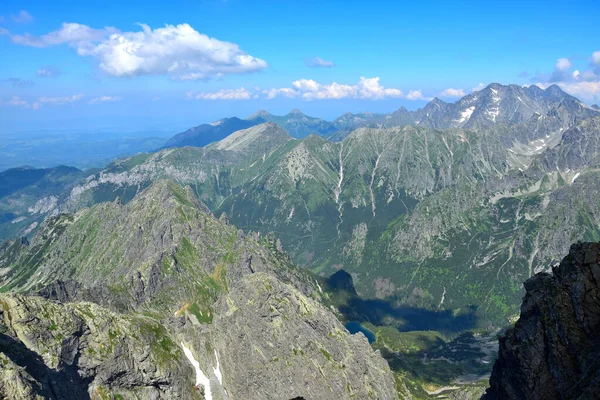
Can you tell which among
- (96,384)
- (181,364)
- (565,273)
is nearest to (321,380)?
(181,364)

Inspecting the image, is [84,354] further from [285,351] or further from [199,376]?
[285,351]

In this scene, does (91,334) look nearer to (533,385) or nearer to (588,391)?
(533,385)

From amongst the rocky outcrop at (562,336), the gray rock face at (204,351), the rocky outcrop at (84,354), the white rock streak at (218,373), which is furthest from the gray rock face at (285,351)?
the rocky outcrop at (562,336)

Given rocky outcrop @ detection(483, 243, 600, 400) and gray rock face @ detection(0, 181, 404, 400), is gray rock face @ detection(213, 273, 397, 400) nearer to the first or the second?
gray rock face @ detection(0, 181, 404, 400)

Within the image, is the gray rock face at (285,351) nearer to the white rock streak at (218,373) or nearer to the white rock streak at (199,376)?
the white rock streak at (218,373)

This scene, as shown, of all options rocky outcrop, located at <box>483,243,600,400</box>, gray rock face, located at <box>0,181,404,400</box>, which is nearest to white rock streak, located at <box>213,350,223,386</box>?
gray rock face, located at <box>0,181,404,400</box>

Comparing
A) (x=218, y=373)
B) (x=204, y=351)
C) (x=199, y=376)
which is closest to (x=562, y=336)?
(x=218, y=373)
